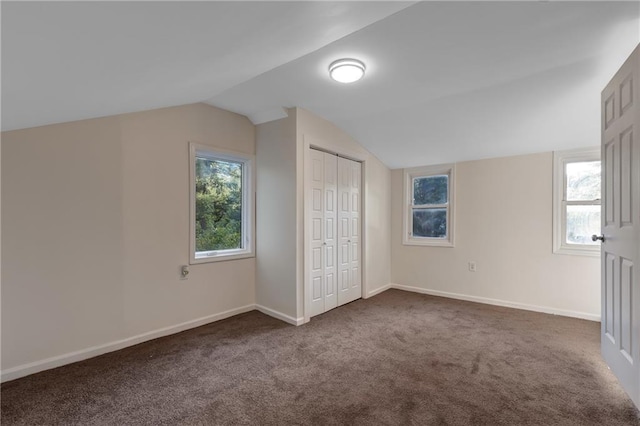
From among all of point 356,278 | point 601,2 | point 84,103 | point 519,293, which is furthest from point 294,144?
point 519,293

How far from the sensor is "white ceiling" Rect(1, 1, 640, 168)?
1.07 metres

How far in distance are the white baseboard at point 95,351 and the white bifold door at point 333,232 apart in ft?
3.80

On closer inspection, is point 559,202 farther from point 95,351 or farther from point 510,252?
point 95,351

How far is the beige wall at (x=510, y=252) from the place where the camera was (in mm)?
3393

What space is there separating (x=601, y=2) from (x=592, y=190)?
8.21 ft

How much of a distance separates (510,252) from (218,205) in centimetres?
374

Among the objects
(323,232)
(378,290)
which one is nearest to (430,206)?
(378,290)

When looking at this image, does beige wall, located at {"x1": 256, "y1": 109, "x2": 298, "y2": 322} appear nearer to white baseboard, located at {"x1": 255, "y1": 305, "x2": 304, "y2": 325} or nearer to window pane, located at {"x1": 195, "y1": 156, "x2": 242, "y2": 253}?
white baseboard, located at {"x1": 255, "y1": 305, "x2": 304, "y2": 325}

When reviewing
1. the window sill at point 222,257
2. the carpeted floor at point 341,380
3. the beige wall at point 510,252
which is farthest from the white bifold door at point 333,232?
the beige wall at point 510,252

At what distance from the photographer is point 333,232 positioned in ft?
12.2

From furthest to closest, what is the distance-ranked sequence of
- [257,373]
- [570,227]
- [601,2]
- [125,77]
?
[570,227]
[257,373]
[601,2]
[125,77]

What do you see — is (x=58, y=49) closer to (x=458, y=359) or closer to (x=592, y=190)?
(x=458, y=359)

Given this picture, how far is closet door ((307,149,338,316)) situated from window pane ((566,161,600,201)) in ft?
9.18

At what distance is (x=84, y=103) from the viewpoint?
1.81m
